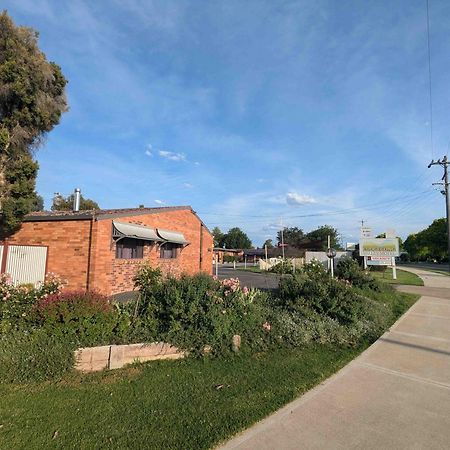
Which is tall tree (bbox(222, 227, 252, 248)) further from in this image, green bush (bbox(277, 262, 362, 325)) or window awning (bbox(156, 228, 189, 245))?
green bush (bbox(277, 262, 362, 325))

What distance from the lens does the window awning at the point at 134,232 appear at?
1188cm

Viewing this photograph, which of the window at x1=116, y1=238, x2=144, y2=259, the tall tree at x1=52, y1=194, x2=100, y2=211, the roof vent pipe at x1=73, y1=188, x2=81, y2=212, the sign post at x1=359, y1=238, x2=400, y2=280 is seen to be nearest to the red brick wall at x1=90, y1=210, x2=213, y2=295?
the window at x1=116, y1=238, x2=144, y2=259

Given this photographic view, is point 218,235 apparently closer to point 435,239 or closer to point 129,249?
point 435,239

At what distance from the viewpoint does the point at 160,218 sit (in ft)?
51.1

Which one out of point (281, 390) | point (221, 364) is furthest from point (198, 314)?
point (281, 390)

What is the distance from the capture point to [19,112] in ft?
36.3

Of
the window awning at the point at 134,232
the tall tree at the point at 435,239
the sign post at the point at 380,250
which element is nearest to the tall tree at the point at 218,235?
the tall tree at the point at 435,239

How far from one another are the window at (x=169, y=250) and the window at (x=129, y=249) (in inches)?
68.7

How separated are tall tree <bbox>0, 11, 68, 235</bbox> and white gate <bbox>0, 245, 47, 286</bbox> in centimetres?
94

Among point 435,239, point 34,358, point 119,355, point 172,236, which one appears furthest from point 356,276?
point 435,239

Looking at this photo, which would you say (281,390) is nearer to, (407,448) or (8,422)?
(407,448)

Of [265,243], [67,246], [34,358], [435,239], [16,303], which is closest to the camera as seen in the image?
[34,358]

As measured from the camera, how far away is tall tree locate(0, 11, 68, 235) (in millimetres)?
10570

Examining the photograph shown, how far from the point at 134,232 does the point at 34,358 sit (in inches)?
335
